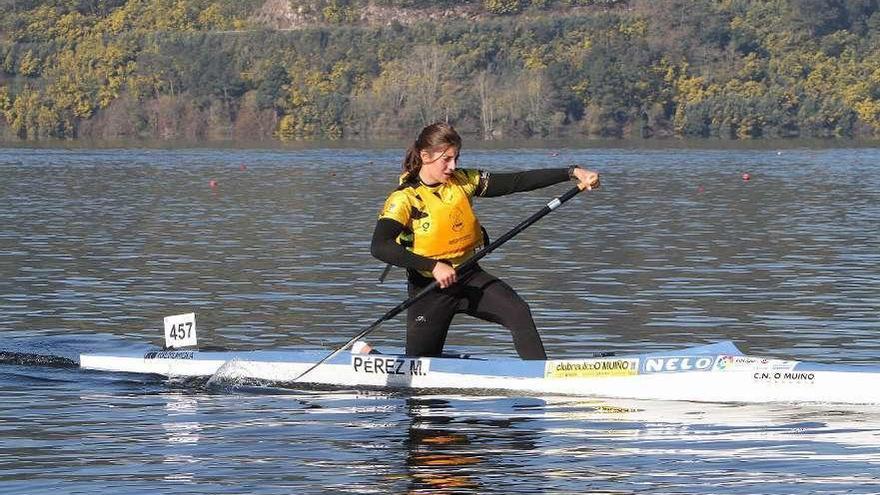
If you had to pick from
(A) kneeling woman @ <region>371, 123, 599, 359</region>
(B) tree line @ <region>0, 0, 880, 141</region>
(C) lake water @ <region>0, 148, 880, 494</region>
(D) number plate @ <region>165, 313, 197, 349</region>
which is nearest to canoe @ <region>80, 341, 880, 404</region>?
(C) lake water @ <region>0, 148, 880, 494</region>

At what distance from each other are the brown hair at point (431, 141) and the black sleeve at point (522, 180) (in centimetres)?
68

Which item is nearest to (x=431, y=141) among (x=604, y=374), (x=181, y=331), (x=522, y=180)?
(x=522, y=180)

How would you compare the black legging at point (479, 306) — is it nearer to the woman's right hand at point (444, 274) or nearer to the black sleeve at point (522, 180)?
the woman's right hand at point (444, 274)

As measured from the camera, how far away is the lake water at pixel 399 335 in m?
12.7

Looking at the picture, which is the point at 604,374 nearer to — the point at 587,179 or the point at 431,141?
the point at 587,179

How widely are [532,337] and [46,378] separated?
488 centimetres

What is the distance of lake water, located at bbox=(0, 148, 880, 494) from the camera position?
12719 mm

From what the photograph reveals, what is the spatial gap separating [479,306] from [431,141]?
1.63 m

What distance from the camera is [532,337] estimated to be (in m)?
15.7

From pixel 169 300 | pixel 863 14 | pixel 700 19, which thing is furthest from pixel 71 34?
pixel 169 300

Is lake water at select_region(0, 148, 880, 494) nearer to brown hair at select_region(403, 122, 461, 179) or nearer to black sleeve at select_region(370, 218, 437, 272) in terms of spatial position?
black sleeve at select_region(370, 218, 437, 272)

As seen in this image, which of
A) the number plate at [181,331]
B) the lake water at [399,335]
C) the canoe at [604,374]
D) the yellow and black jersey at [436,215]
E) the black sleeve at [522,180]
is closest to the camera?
the lake water at [399,335]

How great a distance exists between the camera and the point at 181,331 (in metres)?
17.5

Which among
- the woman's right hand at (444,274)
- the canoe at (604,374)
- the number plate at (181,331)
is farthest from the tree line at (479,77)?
the woman's right hand at (444,274)
